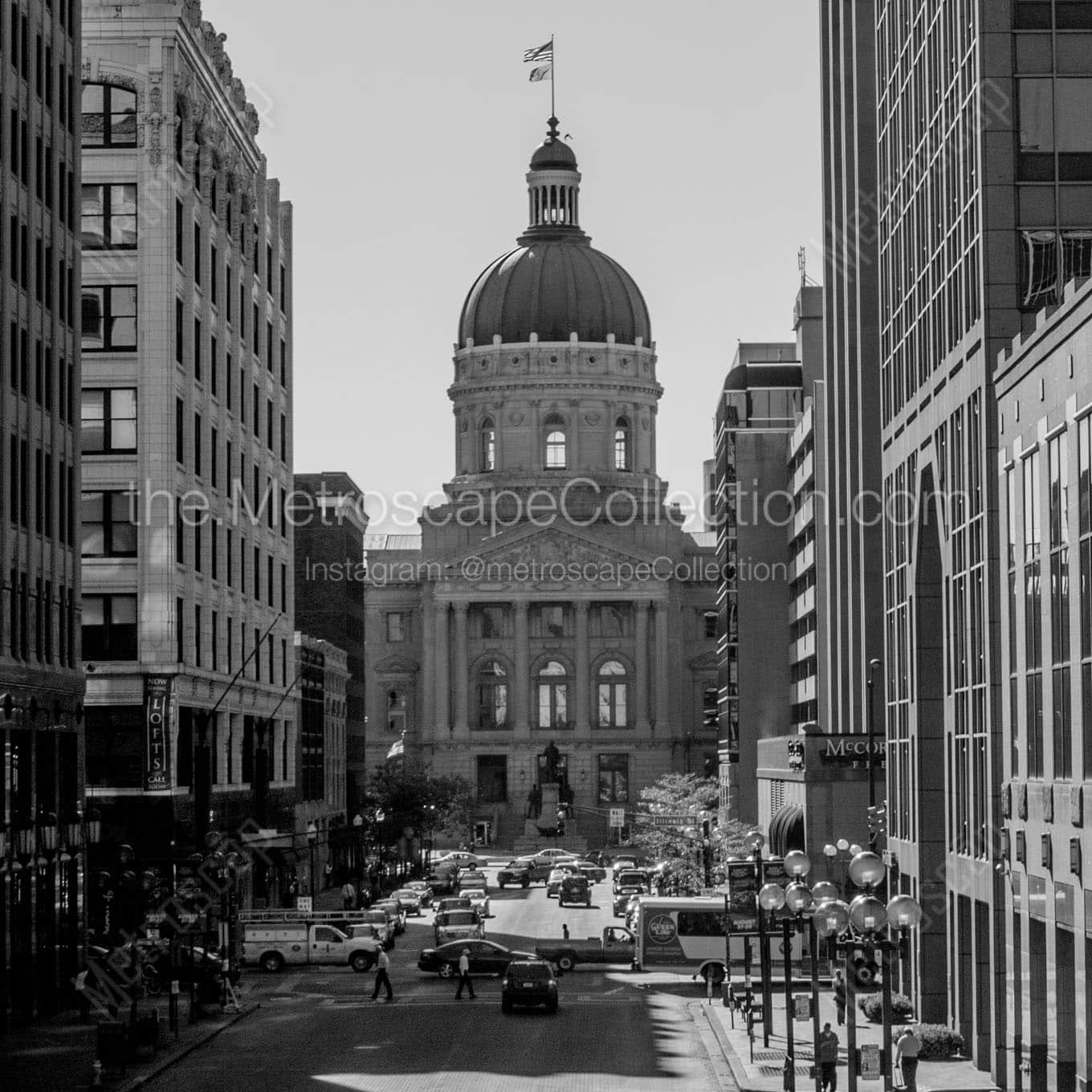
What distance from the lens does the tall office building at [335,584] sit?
142 metres

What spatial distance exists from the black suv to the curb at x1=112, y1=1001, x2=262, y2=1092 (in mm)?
6871

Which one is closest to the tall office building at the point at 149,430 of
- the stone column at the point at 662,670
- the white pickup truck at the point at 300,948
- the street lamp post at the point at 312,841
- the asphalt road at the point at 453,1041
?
the white pickup truck at the point at 300,948

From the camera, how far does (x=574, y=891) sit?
113062 millimetres

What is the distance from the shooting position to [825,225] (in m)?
93.4

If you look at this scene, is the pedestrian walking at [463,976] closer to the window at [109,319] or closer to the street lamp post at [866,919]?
the window at [109,319]

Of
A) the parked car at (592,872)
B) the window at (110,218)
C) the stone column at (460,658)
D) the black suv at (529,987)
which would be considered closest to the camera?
the black suv at (529,987)

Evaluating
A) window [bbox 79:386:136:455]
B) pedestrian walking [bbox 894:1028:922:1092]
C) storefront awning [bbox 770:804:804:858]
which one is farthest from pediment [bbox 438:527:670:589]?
pedestrian walking [bbox 894:1028:922:1092]

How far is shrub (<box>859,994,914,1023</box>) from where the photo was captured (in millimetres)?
57469

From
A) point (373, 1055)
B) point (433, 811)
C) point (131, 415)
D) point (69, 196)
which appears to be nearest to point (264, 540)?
point (131, 415)

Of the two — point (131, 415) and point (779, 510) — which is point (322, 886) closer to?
point (779, 510)

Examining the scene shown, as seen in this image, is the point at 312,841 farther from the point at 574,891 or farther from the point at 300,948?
the point at 300,948

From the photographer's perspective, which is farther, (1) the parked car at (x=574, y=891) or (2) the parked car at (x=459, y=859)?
(2) the parked car at (x=459, y=859)

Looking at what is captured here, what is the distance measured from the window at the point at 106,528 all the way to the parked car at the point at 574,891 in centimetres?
4060

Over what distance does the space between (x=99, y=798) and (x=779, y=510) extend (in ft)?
180
